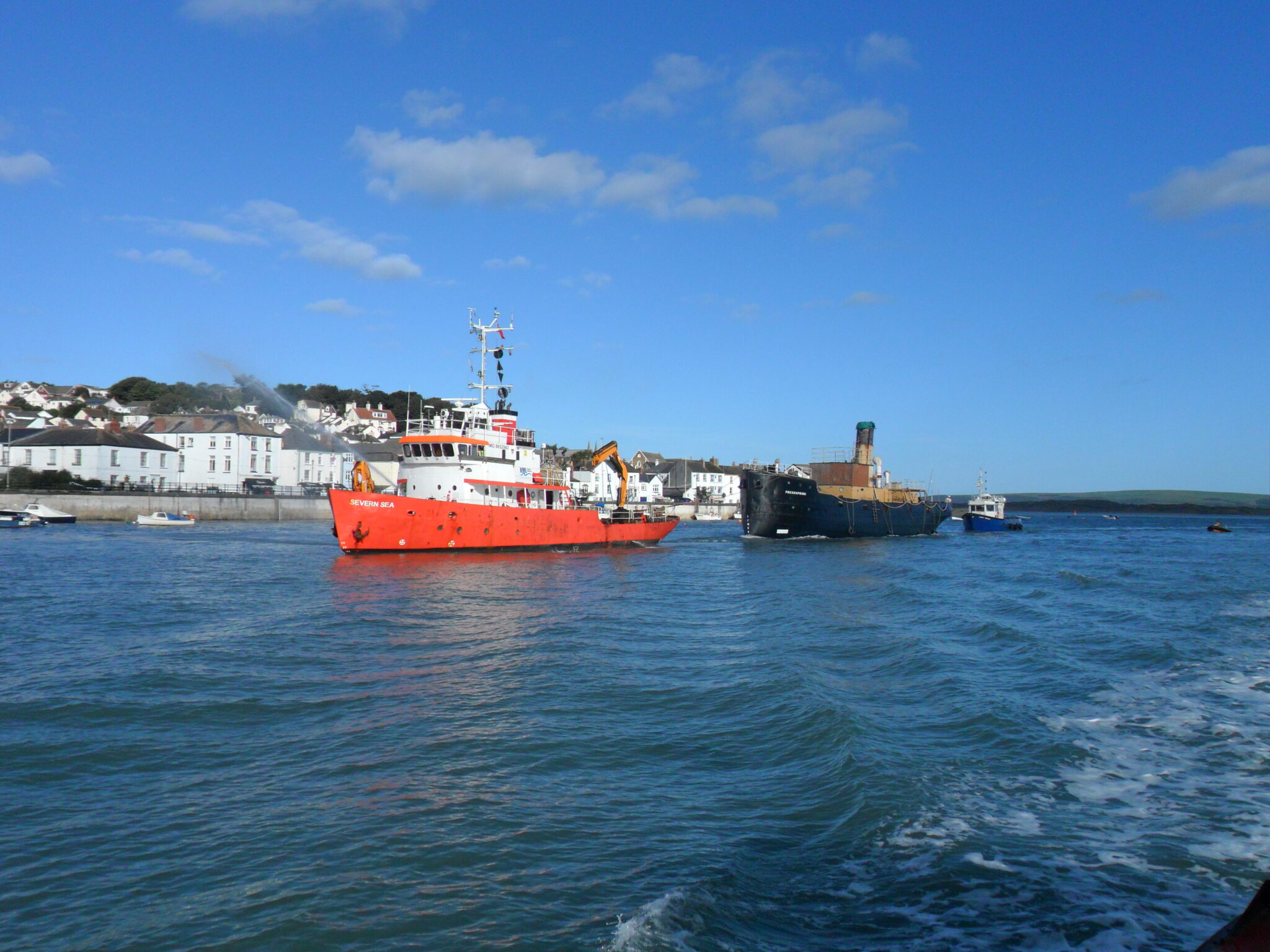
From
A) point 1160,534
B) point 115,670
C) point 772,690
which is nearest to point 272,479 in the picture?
point 115,670

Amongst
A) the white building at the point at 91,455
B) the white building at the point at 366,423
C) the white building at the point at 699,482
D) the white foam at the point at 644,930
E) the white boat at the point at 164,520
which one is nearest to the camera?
the white foam at the point at 644,930

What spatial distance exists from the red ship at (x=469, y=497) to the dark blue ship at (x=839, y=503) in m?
14.7

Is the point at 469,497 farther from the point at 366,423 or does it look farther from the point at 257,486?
the point at 366,423

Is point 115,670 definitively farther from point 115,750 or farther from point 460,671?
point 460,671

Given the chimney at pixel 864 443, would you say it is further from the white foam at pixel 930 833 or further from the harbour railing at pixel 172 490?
the white foam at pixel 930 833

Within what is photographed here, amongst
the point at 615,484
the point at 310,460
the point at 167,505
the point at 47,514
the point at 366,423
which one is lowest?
the point at 47,514

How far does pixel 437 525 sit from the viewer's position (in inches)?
1241

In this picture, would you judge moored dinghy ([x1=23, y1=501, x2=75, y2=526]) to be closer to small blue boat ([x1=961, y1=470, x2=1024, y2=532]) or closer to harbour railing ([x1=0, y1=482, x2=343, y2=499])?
harbour railing ([x1=0, y1=482, x2=343, y2=499])

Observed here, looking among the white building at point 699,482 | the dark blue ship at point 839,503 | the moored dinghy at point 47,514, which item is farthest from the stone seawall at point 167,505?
the white building at point 699,482

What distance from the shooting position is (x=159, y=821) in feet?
22.3

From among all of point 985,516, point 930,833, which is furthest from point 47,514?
point 985,516

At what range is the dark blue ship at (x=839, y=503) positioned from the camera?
50594mm

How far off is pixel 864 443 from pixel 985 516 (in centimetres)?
2331

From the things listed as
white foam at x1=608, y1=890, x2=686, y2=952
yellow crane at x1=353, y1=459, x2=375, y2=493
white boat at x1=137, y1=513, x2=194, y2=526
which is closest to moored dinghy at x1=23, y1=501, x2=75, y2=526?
white boat at x1=137, y1=513, x2=194, y2=526
